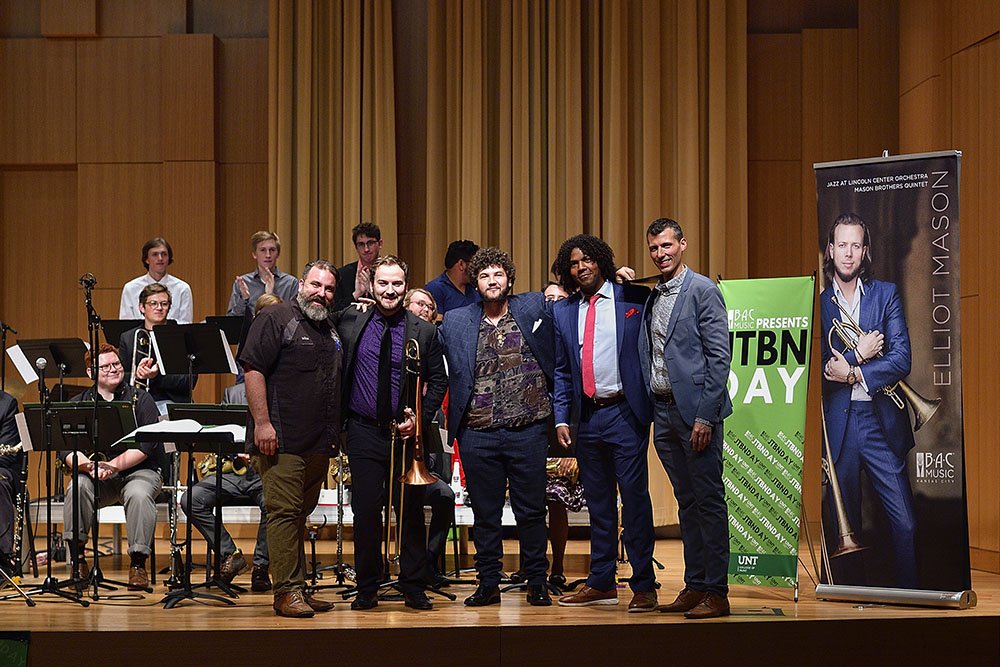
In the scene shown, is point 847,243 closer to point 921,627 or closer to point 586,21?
point 921,627

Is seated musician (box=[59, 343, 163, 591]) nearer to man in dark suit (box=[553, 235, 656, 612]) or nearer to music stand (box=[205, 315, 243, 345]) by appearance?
music stand (box=[205, 315, 243, 345])

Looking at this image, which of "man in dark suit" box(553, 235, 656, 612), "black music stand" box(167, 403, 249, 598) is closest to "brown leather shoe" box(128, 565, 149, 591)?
"black music stand" box(167, 403, 249, 598)

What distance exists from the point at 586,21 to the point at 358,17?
1640 millimetres

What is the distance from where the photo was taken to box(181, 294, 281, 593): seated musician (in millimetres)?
5992

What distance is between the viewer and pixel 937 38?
7.58 m

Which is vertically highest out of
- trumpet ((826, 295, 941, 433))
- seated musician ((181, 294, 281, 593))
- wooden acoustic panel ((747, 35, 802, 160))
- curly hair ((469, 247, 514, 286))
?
wooden acoustic panel ((747, 35, 802, 160))

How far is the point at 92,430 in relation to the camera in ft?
19.1

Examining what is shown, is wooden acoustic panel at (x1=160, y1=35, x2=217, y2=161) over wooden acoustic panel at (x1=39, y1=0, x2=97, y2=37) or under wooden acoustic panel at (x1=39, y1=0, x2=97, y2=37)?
under

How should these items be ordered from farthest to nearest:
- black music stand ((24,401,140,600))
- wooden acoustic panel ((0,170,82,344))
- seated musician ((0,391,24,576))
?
wooden acoustic panel ((0,170,82,344)) → seated musician ((0,391,24,576)) → black music stand ((24,401,140,600))

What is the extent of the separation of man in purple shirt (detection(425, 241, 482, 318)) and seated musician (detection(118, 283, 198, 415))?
151 cm

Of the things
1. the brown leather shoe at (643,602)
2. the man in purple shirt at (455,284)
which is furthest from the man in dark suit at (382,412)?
the man in purple shirt at (455,284)

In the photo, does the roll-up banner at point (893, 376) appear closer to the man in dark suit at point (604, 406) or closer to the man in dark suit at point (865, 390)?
the man in dark suit at point (865, 390)

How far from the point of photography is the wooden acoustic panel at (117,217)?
8695mm

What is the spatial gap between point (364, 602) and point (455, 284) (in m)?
2.29
